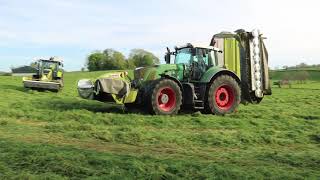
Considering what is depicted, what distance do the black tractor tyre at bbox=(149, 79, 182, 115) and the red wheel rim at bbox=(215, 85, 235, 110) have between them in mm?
1588

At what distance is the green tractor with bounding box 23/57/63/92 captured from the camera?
25828mm

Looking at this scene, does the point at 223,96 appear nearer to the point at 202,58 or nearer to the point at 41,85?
the point at 202,58

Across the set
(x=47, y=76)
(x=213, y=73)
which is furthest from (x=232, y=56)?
(x=47, y=76)

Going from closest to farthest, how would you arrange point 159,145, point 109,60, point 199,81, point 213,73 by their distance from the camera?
point 159,145, point 213,73, point 199,81, point 109,60

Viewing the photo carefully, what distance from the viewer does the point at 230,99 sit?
1557 centimetres

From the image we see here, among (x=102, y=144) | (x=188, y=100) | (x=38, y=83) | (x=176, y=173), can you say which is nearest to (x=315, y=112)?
(x=188, y=100)

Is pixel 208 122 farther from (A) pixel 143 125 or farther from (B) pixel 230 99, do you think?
(B) pixel 230 99

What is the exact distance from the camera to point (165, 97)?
14219 mm

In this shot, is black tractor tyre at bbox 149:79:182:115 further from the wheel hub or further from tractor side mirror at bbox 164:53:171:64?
tractor side mirror at bbox 164:53:171:64

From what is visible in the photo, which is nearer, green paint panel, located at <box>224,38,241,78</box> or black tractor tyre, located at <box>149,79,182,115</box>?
black tractor tyre, located at <box>149,79,182,115</box>

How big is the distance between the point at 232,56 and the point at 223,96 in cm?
146

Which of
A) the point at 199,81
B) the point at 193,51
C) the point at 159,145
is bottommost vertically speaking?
the point at 159,145

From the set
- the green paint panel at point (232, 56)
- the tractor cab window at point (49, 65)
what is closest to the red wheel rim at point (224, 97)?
the green paint panel at point (232, 56)

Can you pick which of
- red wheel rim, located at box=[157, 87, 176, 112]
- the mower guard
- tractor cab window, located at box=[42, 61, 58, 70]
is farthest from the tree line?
red wheel rim, located at box=[157, 87, 176, 112]
